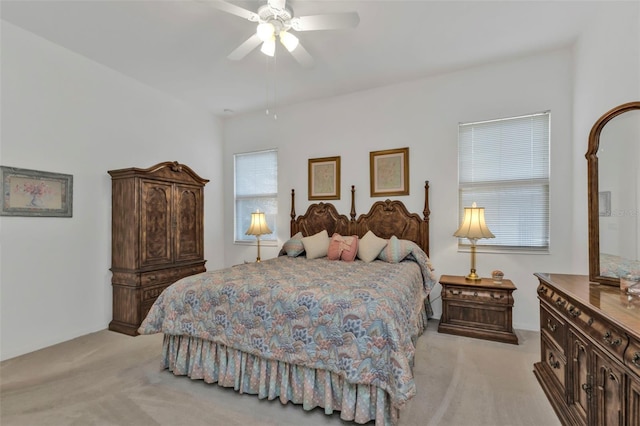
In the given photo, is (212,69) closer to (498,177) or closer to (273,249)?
(273,249)

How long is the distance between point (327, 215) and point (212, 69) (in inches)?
96.5

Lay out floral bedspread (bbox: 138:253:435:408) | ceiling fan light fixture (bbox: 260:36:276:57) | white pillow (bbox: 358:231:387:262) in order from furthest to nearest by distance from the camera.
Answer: white pillow (bbox: 358:231:387:262), ceiling fan light fixture (bbox: 260:36:276:57), floral bedspread (bbox: 138:253:435:408)

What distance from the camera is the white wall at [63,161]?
2.90m

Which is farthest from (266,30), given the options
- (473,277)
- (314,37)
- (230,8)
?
(473,277)

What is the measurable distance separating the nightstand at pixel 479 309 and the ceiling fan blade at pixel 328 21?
2.71m

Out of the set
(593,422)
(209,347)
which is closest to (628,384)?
(593,422)

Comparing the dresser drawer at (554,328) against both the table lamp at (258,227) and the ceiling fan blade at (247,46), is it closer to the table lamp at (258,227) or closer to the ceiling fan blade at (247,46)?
the ceiling fan blade at (247,46)

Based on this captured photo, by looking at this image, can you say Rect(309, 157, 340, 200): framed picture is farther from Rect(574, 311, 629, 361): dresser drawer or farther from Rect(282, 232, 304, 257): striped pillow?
Rect(574, 311, 629, 361): dresser drawer

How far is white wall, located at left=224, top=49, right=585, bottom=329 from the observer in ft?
11.1

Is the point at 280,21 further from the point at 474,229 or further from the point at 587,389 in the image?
the point at 587,389

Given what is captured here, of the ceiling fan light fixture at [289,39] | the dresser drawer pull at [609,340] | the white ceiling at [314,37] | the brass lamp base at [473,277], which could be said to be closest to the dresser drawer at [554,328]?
the dresser drawer pull at [609,340]

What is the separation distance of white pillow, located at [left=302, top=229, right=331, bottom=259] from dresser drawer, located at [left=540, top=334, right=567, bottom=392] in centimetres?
236

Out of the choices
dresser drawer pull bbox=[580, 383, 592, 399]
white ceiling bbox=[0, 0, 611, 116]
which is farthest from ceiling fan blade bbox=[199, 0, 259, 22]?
dresser drawer pull bbox=[580, 383, 592, 399]

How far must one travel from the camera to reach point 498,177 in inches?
143
